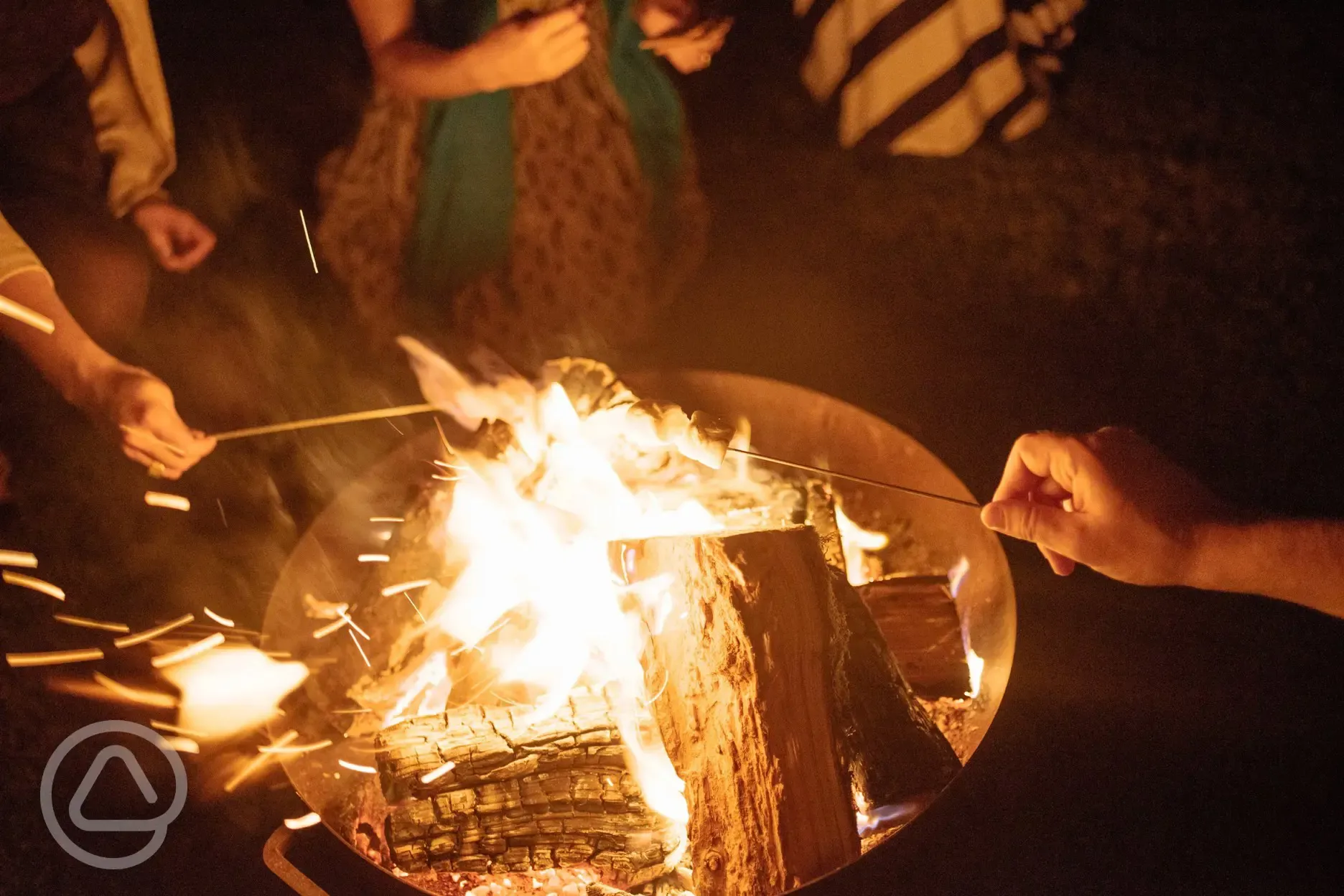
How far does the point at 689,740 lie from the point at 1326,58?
381cm

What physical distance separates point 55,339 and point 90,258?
327mm

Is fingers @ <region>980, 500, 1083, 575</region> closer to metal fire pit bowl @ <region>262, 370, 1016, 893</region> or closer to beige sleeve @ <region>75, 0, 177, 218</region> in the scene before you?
metal fire pit bowl @ <region>262, 370, 1016, 893</region>

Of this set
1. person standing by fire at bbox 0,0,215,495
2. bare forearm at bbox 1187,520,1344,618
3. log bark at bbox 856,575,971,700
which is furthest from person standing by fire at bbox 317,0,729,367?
bare forearm at bbox 1187,520,1344,618

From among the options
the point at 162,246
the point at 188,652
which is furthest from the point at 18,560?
the point at 162,246

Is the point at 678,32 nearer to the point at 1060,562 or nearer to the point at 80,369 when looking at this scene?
the point at 1060,562

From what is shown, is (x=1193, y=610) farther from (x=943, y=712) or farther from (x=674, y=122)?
(x=674, y=122)

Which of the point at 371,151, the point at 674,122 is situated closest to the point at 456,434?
the point at 371,151

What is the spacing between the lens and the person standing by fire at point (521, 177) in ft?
9.20

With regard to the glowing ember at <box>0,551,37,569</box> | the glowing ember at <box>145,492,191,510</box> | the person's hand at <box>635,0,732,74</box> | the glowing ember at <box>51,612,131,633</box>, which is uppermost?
the person's hand at <box>635,0,732,74</box>

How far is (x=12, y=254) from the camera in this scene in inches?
112

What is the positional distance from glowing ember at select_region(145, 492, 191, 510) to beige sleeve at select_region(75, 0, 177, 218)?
3.39 feet

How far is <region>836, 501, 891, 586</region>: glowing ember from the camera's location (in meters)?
2.29

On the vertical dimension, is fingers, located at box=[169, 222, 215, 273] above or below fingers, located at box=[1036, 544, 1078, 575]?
above

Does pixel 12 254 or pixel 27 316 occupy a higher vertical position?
pixel 12 254
